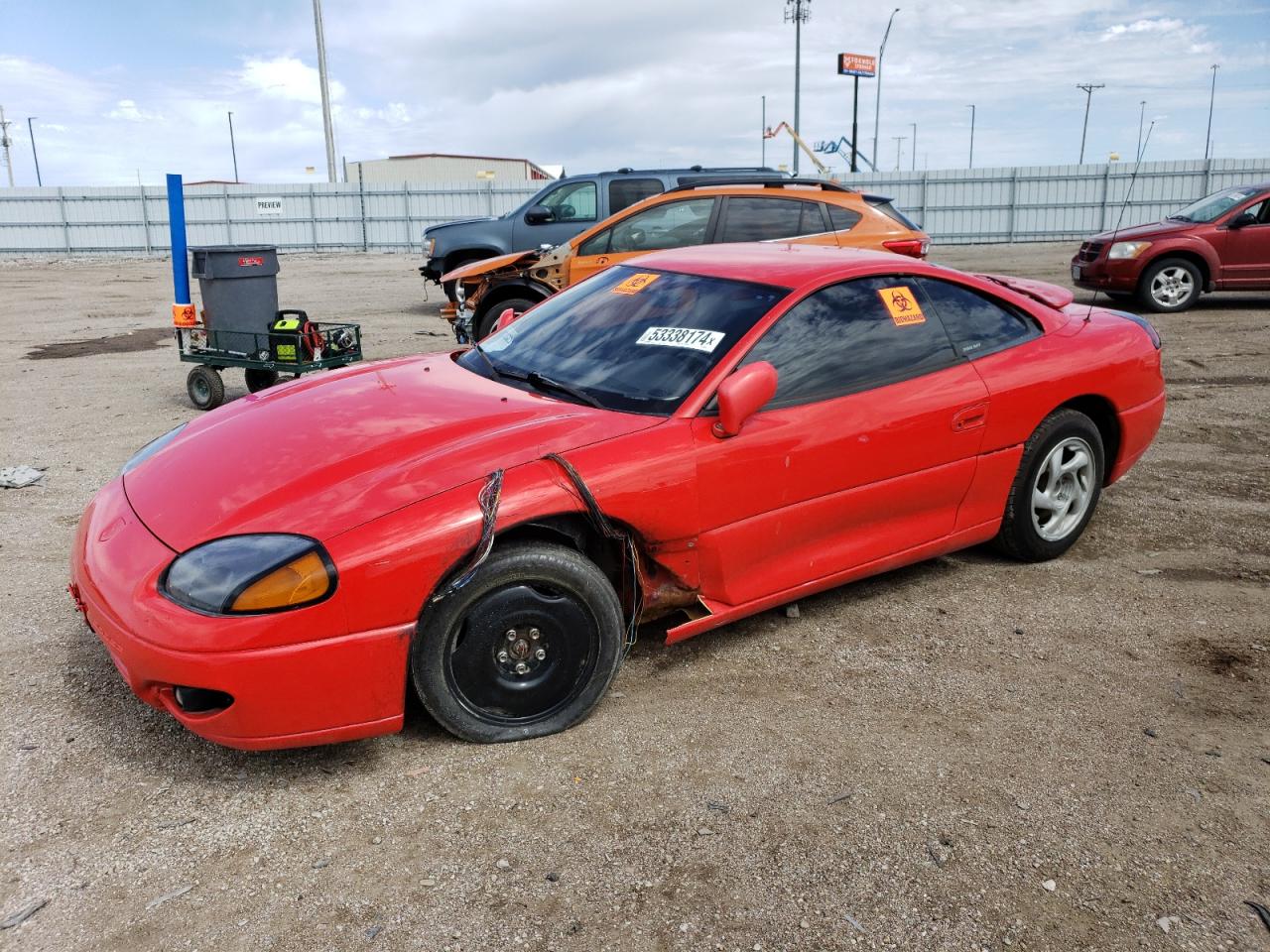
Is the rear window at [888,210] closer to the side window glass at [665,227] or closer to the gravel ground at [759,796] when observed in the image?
the side window glass at [665,227]

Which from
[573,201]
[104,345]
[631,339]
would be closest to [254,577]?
[631,339]

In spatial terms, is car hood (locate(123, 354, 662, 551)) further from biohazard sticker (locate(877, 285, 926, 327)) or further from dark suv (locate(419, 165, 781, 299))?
dark suv (locate(419, 165, 781, 299))

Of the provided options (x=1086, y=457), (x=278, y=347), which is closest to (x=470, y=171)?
Result: (x=278, y=347)

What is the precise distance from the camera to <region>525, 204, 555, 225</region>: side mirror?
1295 cm

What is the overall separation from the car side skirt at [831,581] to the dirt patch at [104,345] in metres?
10.0

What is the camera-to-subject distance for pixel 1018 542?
453 cm

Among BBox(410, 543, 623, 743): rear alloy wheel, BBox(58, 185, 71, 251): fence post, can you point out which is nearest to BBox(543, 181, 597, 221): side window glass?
BBox(410, 543, 623, 743): rear alloy wheel

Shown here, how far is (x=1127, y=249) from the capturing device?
12602 millimetres

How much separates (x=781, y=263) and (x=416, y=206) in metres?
30.4

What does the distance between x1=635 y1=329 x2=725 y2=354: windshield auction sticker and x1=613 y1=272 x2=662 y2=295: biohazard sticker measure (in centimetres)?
38

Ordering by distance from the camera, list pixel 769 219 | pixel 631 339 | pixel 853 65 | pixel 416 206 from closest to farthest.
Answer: pixel 631 339 < pixel 769 219 < pixel 416 206 < pixel 853 65

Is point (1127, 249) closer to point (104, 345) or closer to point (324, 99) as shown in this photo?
point (104, 345)

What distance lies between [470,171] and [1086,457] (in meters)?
60.0

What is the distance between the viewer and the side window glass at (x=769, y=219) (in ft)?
30.9
